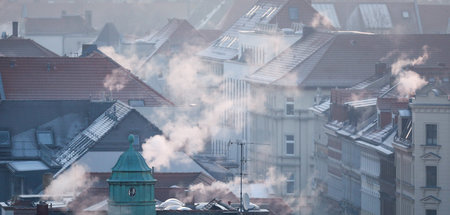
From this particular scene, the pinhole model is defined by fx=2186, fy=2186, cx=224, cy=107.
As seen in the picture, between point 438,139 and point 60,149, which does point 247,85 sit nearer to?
point 60,149

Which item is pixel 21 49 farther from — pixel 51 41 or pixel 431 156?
pixel 431 156

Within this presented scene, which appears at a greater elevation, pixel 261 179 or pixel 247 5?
pixel 247 5

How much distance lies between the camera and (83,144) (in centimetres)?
8356

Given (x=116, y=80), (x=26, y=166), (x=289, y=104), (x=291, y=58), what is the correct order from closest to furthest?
(x=26, y=166)
(x=116, y=80)
(x=289, y=104)
(x=291, y=58)

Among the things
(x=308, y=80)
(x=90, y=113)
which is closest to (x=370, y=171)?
(x=90, y=113)

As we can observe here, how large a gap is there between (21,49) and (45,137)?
37.3 m

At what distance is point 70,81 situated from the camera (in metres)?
102

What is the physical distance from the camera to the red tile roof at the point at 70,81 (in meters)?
100

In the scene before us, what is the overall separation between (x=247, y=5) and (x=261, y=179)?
2704 inches

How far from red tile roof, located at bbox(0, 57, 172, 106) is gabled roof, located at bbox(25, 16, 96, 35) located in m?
79.0

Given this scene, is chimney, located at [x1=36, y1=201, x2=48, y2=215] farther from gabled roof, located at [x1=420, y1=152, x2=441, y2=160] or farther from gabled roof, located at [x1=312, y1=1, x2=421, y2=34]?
gabled roof, located at [x1=312, y1=1, x2=421, y2=34]

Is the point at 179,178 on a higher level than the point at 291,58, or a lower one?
lower

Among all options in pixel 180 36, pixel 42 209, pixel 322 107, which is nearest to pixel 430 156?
pixel 42 209

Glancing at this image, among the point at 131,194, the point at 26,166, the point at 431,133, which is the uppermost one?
the point at 431,133
